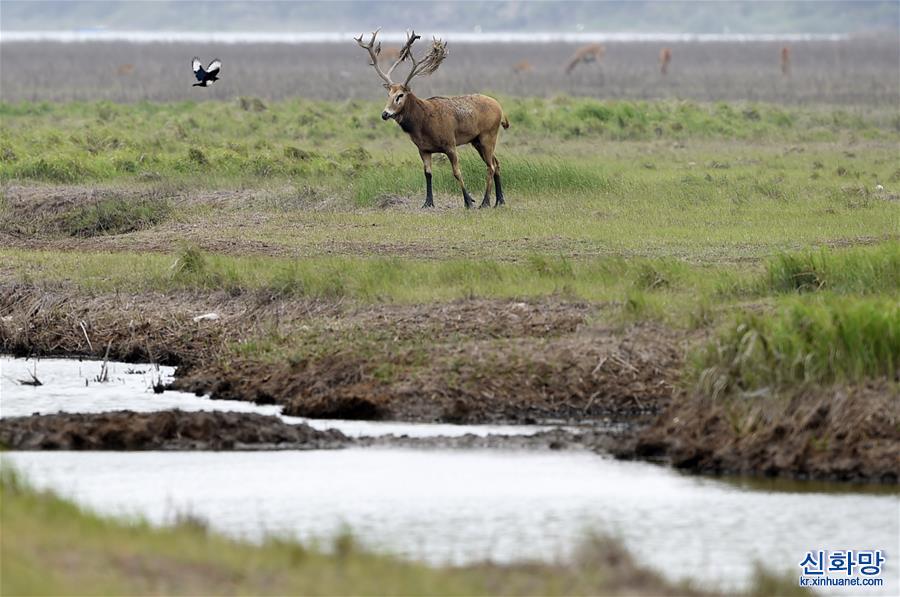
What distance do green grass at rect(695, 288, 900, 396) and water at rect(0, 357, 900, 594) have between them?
834mm

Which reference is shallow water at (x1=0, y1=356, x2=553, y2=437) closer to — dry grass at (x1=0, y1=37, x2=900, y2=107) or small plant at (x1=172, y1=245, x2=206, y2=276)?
small plant at (x1=172, y1=245, x2=206, y2=276)

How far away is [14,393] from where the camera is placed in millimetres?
14156

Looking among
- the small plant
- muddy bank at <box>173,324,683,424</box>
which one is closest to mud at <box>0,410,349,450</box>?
muddy bank at <box>173,324,683,424</box>

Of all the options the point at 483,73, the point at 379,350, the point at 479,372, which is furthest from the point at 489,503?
the point at 483,73

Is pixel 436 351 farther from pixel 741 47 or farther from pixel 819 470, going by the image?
pixel 741 47

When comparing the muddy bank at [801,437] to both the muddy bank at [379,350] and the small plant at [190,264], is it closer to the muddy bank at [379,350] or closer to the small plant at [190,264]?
the muddy bank at [379,350]

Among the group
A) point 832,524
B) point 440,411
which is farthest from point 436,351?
point 832,524

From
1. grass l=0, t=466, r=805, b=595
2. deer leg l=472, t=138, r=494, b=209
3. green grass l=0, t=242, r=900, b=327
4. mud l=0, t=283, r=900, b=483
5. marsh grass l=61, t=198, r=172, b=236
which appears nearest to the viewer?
grass l=0, t=466, r=805, b=595

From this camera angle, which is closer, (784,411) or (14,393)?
(784,411)

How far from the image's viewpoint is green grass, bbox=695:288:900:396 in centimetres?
1170

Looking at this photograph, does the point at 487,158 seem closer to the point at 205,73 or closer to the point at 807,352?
the point at 205,73

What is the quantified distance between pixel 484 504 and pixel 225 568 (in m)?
2.73

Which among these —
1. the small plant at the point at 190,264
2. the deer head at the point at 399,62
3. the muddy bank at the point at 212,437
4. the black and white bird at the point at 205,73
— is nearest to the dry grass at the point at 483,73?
the deer head at the point at 399,62

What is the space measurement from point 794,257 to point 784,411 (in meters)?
4.56
